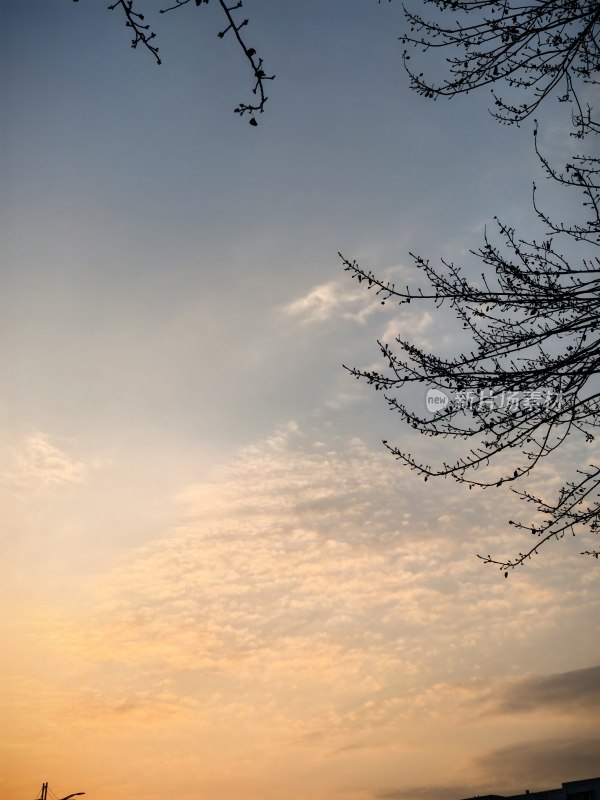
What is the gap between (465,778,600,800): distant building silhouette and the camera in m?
35.6

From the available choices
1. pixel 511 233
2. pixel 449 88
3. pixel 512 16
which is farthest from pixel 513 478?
pixel 512 16

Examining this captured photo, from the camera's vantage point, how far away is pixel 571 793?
121ft

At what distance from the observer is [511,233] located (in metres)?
5.41

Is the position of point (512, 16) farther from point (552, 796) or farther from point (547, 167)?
point (552, 796)

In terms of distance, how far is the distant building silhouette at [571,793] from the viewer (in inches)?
1403

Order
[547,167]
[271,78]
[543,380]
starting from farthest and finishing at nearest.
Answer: [547,167] → [543,380] → [271,78]

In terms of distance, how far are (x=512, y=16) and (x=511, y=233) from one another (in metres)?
1.59

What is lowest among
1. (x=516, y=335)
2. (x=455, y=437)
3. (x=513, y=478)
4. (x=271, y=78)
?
(x=513, y=478)

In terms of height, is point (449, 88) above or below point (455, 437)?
above

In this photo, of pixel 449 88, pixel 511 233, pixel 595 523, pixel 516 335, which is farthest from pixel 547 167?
pixel 595 523

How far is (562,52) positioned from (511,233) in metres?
1.40

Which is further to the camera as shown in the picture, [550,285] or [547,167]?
[547,167]

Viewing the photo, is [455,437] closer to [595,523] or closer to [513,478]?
[513,478]

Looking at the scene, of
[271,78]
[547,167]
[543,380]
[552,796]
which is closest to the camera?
[271,78]
